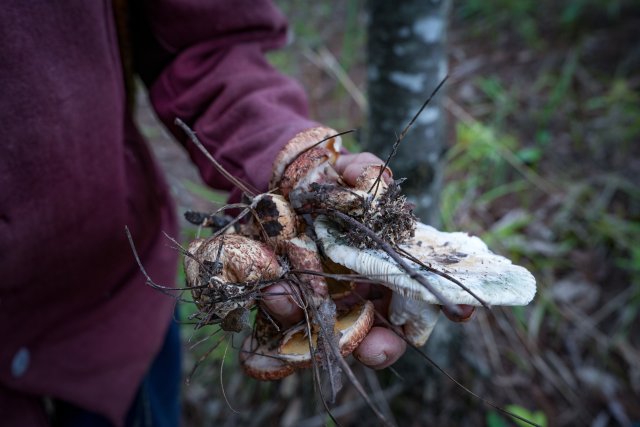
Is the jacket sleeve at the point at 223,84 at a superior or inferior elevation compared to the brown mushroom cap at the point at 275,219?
superior

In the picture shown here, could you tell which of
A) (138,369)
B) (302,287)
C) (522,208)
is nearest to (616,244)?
(522,208)

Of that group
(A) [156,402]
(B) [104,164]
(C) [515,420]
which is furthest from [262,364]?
(C) [515,420]

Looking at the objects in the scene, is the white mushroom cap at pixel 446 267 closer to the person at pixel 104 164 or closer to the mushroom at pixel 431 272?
the mushroom at pixel 431 272

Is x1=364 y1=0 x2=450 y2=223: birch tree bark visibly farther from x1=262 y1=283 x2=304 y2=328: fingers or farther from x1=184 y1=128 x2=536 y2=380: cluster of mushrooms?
x1=262 y1=283 x2=304 y2=328: fingers

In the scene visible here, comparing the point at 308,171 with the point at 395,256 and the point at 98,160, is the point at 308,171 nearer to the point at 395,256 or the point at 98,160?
the point at 395,256

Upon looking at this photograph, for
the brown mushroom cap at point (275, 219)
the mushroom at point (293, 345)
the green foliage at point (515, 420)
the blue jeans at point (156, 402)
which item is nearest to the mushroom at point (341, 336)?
the mushroom at point (293, 345)
